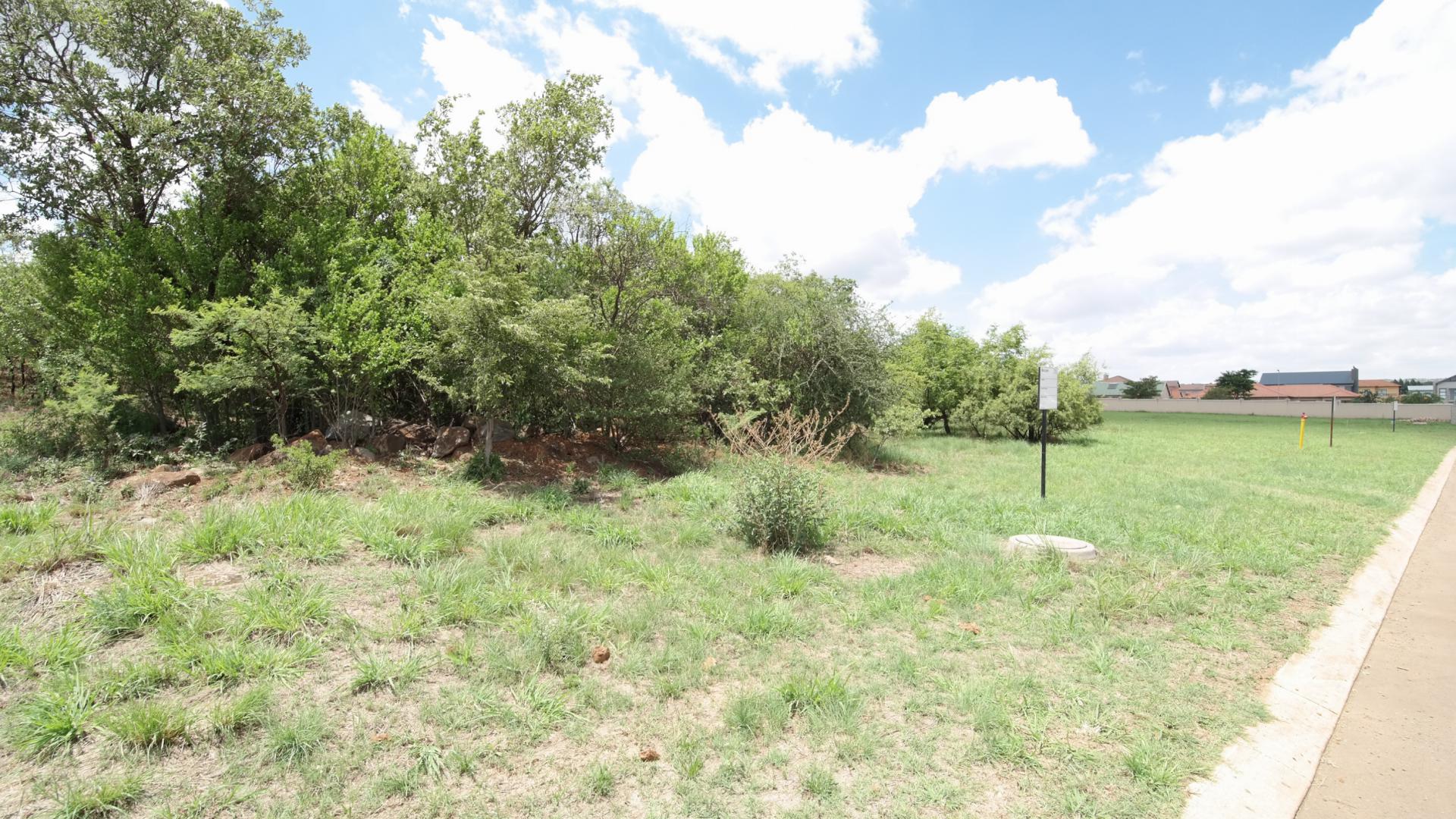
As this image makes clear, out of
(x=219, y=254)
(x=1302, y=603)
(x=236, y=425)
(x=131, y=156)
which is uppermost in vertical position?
(x=131, y=156)

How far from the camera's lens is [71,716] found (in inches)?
115

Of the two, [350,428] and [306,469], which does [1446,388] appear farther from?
[306,469]

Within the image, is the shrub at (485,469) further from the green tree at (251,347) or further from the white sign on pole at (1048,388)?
the white sign on pole at (1048,388)

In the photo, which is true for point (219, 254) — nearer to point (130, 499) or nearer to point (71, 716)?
point (130, 499)

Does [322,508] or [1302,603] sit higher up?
[322,508]

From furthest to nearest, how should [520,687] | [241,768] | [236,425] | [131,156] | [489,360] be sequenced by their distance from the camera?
1. [236,425]
2. [131,156]
3. [489,360]
4. [520,687]
5. [241,768]

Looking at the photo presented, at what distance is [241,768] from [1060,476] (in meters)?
13.4

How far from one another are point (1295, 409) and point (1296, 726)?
207 ft

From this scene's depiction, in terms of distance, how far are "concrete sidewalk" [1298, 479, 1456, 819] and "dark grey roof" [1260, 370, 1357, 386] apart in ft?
375

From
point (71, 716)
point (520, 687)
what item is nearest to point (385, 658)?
point (520, 687)

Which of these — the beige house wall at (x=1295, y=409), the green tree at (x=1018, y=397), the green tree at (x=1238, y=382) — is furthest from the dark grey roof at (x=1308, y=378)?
the green tree at (x=1018, y=397)

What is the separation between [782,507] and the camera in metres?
6.47

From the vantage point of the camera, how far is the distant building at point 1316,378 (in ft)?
298

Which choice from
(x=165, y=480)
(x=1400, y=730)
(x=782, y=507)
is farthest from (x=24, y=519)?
(x=1400, y=730)
